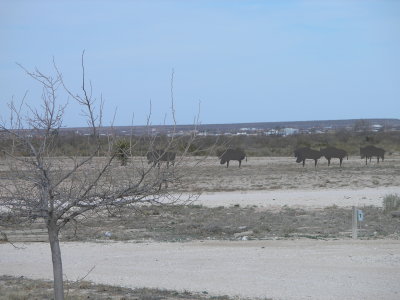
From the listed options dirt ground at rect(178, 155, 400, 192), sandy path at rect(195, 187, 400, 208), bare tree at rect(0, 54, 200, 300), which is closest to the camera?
bare tree at rect(0, 54, 200, 300)

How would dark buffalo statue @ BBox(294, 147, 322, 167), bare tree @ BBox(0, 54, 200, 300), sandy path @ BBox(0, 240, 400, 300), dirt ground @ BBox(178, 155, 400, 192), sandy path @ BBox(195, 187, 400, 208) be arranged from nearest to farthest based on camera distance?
1. bare tree @ BBox(0, 54, 200, 300)
2. sandy path @ BBox(0, 240, 400, 300)
3. sandy path @ BBox(195, 187, 400, 208)
4. dirt ground @ BBox(178, 155, 400, 192)
5. dark buffalo statue @ BBox(294, 147, 322, 167)

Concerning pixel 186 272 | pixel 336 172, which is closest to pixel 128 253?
pixel 186 272

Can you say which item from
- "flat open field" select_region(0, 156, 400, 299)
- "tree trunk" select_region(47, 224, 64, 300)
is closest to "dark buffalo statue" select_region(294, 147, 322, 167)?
"flat open field" select_region(0, 156, 400, 299)

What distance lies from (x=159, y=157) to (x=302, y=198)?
18429 mm

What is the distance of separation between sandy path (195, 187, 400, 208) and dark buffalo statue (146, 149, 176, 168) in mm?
15466

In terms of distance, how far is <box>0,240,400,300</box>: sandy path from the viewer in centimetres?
1017

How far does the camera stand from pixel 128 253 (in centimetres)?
1373

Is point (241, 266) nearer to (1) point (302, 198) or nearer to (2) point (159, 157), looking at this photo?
(2) point (159, 157)

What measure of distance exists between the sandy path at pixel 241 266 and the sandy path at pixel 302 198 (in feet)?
28.6

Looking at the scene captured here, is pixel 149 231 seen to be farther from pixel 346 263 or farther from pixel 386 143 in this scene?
pixel 386 143

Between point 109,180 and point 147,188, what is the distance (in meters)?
0.48

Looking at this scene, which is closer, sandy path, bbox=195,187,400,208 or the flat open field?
the flat open field

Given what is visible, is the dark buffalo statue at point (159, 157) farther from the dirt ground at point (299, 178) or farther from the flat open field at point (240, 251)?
the dirt ground at point (299, 178)

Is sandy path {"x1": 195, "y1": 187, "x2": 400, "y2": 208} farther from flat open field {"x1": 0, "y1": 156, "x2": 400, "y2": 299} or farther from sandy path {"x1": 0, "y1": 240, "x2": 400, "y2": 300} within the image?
sandy path {"x1": 0, "y1": 240, "x2": 400, "y2": 300}
